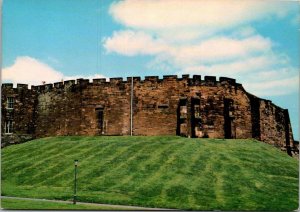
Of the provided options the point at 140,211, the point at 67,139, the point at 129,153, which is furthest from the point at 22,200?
the point at 67,139

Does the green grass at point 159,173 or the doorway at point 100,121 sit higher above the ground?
the doorway at point 100,121

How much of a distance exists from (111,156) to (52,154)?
3.93 metres

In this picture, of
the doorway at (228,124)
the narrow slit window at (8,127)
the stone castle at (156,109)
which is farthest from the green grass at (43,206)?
the narrow slit window at (8,127)

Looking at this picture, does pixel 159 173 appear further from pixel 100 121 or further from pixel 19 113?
pixel 19 113

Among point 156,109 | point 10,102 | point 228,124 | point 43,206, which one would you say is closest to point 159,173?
point 43,206

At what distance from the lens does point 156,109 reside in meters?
32.4

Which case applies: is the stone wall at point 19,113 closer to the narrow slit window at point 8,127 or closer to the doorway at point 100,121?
the narrow slit window at point 8,127

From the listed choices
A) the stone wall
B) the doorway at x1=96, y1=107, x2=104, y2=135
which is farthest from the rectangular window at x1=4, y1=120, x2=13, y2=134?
the doorway at x1=96, y1=107, x2=104, y2=135

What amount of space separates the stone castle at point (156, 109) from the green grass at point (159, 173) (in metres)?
1.65

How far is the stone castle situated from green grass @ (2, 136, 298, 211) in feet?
5.40

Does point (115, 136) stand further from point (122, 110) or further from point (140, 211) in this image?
point (140, 211)

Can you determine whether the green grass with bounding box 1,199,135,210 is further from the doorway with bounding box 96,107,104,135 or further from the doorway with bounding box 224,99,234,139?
the doorway with bounding box 224,99,234,139

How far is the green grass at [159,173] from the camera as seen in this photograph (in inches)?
792

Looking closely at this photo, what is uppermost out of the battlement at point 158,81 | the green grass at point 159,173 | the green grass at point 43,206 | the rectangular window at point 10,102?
the battlement at point 158,81
